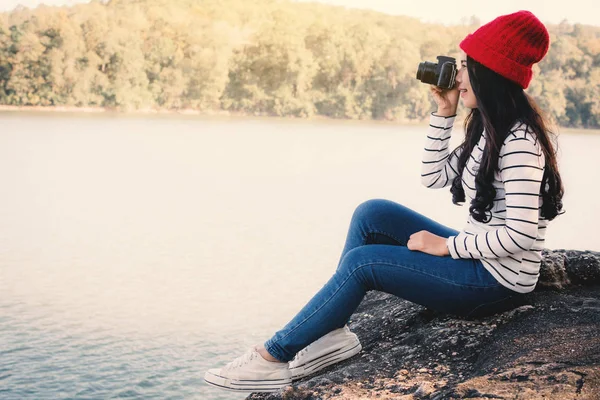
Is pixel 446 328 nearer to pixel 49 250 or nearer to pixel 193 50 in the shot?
pixel 49 250

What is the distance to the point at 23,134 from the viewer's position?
A: 21.5 m

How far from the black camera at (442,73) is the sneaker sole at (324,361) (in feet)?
2.63

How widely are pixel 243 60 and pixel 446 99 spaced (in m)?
33.6

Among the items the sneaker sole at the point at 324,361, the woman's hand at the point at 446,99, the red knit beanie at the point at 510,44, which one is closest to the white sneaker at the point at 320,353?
the sneaker sole at the point at 324,361

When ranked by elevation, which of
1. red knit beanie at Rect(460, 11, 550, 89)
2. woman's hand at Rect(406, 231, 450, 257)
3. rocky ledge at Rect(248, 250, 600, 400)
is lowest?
rocky ledge at Rect(248, 250, 600, 400)

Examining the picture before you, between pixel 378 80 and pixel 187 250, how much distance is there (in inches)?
1013

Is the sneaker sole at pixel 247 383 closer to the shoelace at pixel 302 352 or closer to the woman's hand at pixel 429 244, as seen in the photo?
the shoelace at pixel 302 352

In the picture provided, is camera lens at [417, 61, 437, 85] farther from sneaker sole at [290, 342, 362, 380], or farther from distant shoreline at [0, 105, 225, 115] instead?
distant shoreline at [0, 105, 225, 115]

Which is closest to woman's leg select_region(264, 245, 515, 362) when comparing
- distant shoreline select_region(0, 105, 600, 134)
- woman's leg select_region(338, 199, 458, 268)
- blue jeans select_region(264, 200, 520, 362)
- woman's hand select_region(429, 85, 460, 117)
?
blue jeans select_region(264, 200, 520, 362)

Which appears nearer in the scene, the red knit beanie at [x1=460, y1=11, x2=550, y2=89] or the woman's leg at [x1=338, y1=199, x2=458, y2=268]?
the red knit beanie at [x1=460, y1=11, x2=550, y2=89]

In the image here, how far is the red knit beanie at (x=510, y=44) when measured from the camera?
1.90 m

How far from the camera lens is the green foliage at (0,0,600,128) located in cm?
2875

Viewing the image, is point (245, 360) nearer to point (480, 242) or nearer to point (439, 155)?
point (480, 242)

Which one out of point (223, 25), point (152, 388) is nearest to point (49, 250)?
point (152, 388)
